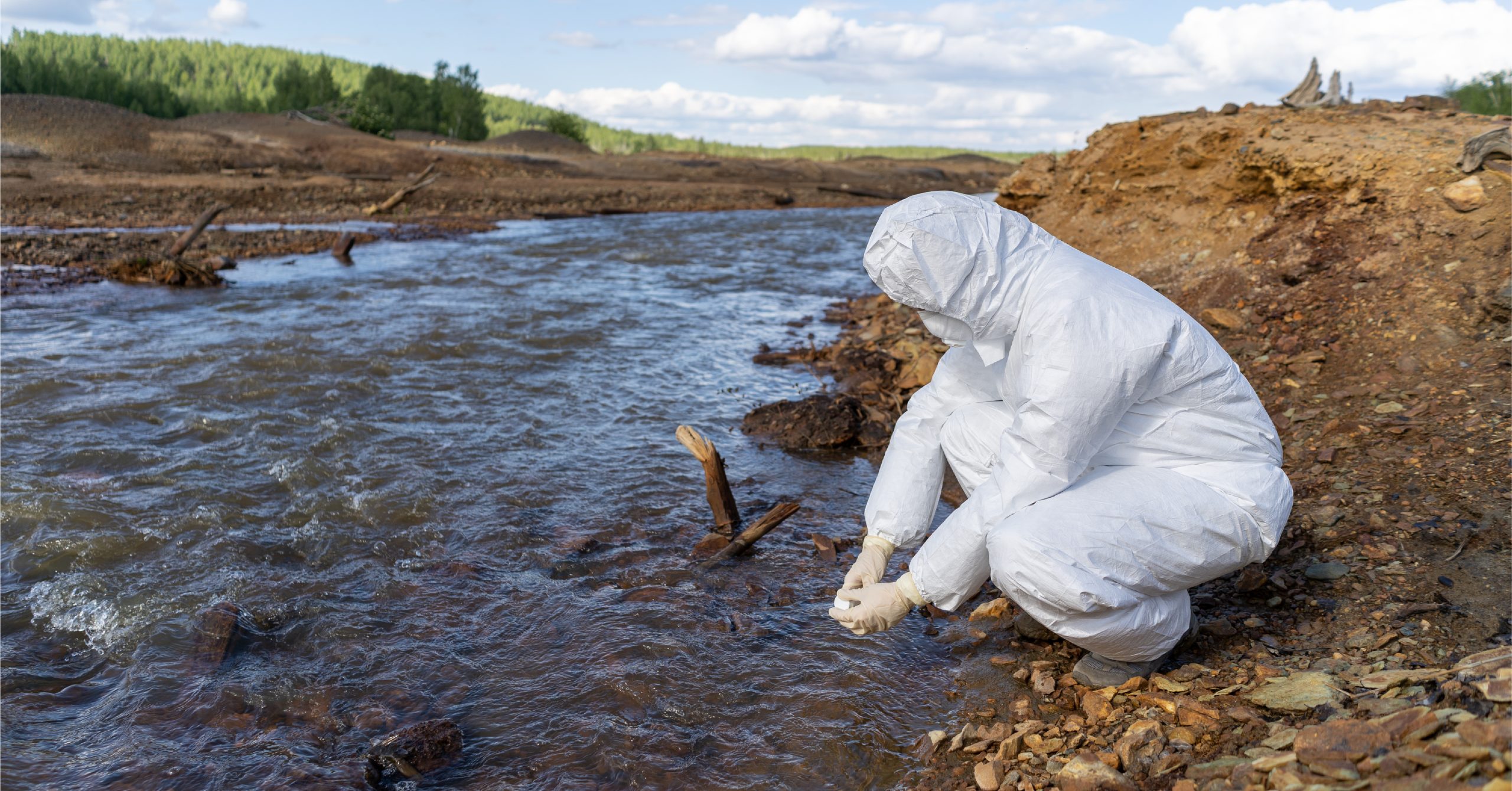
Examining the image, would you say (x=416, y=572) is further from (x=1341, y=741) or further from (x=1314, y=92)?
(x=1314, y=92)

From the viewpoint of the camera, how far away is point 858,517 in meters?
5.04

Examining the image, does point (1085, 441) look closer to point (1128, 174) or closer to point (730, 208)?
point (1128, 174)

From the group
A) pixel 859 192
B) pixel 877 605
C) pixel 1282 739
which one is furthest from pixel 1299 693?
pixel 859 192

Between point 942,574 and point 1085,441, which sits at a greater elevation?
point 1085,441

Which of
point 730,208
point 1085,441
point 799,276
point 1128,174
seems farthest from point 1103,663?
point 730,208

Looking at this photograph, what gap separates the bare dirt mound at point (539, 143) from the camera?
37.4 meters

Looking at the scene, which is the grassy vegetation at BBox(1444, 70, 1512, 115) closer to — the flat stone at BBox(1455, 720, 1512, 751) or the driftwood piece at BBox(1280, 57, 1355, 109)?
the driftwood piece at BBox(1280, 57, 1355, 109)

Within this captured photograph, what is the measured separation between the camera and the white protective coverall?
101 inches

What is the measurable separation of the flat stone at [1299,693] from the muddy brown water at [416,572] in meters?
1.01

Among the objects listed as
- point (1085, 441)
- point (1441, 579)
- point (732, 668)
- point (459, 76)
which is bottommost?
point (732, 668)

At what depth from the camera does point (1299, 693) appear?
8.45 ft

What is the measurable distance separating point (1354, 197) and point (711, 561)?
504 centimetres

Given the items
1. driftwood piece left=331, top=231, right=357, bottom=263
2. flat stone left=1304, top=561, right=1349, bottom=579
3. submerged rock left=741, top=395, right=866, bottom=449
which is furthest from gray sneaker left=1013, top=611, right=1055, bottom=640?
driftwood piece left=331, top=231, right=357, bottom=263

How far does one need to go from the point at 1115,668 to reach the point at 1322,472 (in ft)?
6.45
